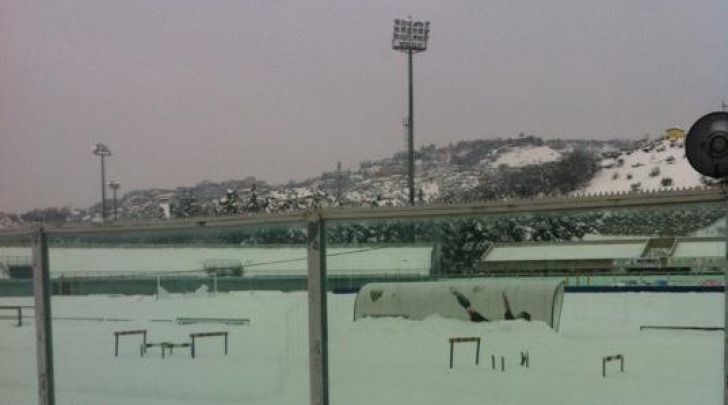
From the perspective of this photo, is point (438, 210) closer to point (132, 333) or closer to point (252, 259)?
point (252, 259)

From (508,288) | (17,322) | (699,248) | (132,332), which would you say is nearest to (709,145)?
(699,248)

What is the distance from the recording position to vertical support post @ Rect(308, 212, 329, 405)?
3209 mm

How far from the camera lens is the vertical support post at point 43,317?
432cm

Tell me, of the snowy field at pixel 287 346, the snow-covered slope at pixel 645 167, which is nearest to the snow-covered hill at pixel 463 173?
the snow-covered slope at pixel 645 167

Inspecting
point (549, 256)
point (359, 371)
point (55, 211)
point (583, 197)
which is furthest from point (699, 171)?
point (55, 211)

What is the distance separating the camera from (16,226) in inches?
184

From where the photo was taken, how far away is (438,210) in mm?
3029

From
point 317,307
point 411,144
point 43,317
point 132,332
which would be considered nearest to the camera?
point 317,307

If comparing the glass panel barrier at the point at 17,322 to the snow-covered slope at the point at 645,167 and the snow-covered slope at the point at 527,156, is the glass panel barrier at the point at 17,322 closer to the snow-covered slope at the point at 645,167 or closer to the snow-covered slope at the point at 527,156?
the snow-covered slope at the point at 645,167

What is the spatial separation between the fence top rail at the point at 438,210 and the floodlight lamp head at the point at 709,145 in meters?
0.08

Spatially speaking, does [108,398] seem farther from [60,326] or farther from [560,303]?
[560,303]

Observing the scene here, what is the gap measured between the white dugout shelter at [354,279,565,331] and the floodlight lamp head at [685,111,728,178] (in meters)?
1.32

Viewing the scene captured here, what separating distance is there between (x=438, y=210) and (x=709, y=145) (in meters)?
1.12

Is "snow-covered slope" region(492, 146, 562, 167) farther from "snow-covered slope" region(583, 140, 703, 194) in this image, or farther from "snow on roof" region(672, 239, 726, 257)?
"snow on roof" region(672, 239, 726, 257)
